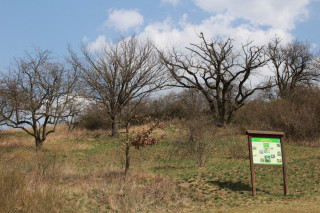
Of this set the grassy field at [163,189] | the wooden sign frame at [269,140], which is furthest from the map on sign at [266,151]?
the grassy field at [163,189]

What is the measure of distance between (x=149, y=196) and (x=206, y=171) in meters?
4.13

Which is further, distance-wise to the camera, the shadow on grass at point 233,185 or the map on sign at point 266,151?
the shadow on grass at point 233,185

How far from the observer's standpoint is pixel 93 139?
984 inches

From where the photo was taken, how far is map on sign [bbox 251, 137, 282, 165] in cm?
983

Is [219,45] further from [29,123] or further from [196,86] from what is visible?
[29,123]

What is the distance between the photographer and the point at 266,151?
32.7 feet

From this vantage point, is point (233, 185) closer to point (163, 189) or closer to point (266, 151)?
point (266, 151)

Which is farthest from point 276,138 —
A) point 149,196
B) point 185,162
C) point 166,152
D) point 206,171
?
point 166,152

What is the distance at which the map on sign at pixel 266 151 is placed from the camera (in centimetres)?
983

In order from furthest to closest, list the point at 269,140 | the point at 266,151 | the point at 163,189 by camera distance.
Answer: the point at 269,140
the point at 266,151
the point at 163,189

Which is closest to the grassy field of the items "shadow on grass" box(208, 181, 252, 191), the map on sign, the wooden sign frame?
"shadow on grass" box(208, 181, 252, 191)

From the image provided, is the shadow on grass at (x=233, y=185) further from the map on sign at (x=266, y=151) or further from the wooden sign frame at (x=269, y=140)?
the map on sign at (x=266, y=151)

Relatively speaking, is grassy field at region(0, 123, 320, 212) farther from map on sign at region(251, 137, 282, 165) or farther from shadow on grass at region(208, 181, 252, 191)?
map on sign at region(251, 137, 282, 165)

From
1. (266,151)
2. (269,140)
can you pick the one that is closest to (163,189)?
(266,151)
